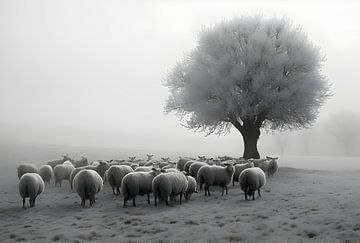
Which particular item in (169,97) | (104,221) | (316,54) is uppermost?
(316,54)

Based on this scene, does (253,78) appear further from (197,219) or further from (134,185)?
(197,219)

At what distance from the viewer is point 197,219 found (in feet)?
37.3

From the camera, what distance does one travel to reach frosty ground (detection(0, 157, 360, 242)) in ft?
31.3

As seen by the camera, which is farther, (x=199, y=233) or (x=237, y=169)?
(x=237, y=169)

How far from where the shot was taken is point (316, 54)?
105 feet

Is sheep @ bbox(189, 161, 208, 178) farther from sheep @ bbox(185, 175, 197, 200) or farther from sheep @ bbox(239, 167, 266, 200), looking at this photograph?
sheep @ bbox(239, 167, 266, 200)

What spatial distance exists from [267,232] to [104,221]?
200 inches

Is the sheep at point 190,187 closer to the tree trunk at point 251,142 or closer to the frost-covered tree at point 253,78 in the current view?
the frost-covered tree at point 253,78

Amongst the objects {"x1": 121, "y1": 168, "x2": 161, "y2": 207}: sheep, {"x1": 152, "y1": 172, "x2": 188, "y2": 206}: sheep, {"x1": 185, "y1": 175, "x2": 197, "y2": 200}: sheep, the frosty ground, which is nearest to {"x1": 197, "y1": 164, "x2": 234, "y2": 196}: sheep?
the frosty ground

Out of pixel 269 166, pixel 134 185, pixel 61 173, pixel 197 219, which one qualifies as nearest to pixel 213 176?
pixel 134 185

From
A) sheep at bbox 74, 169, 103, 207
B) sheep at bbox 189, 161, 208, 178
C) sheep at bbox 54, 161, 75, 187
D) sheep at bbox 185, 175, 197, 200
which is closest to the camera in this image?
sheep at bbox 74, 169, 103, 207

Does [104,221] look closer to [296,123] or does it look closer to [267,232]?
[267,232]

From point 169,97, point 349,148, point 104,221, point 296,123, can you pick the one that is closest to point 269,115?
point 296,123

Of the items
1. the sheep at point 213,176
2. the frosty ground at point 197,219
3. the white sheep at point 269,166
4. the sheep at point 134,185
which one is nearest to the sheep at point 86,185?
the frosty ground at point 197,219
